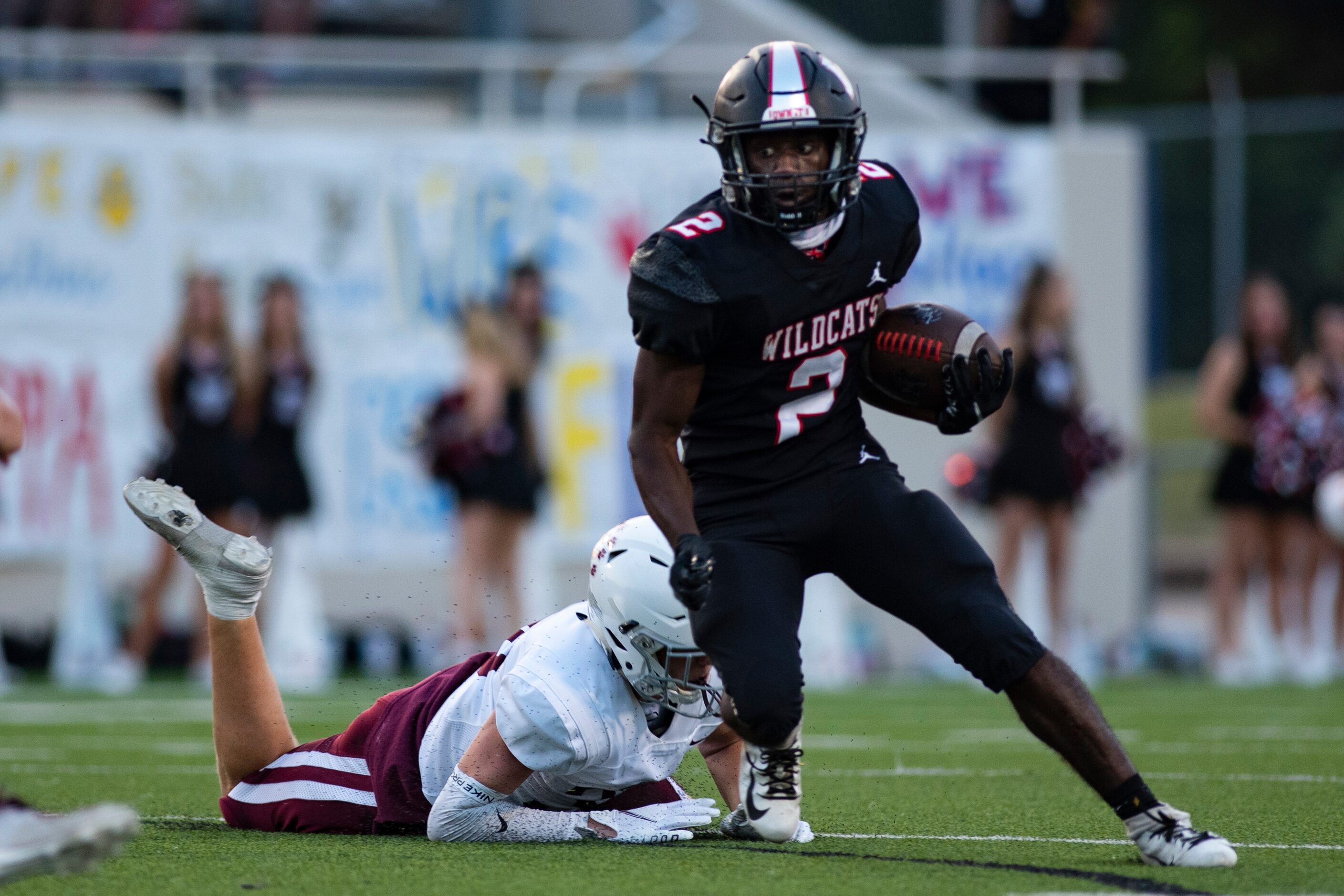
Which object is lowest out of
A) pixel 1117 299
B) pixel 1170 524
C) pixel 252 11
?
pixel 1170 524

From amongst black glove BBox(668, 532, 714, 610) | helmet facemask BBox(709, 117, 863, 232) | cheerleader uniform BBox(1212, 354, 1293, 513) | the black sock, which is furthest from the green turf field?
cheerleader uniform BBox(1212, 354, 1293, 513)

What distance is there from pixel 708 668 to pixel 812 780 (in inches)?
66.4

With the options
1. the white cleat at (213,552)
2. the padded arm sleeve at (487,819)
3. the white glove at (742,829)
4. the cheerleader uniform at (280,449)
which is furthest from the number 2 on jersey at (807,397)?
the cheerleader uniform at (280,449)

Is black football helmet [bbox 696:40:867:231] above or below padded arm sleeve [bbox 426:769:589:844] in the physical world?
above

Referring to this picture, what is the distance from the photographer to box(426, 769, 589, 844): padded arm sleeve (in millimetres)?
3834

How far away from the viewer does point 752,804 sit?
3.88 metres

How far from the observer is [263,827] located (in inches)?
167

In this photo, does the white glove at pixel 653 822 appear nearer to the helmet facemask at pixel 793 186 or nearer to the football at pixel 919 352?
the football at pixel 919 352

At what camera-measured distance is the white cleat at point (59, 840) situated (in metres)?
2.96

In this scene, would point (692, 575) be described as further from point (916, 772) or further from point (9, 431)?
point (916, 772)

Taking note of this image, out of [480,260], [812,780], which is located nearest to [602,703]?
[812,780]

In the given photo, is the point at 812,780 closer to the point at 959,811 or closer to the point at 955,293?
the point at 959,811

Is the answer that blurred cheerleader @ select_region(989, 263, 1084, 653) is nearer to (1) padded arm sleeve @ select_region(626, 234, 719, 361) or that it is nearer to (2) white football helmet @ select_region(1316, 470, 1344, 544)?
(2) white football helmet @ select_region(1316, 470, 1344, 544)

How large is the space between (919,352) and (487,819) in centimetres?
138
